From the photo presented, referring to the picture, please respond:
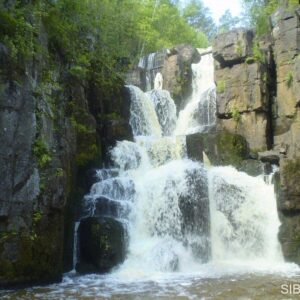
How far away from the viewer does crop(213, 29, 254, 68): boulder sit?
21359 millimetres

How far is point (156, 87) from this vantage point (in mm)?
27047

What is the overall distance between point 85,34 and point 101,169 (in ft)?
20.1

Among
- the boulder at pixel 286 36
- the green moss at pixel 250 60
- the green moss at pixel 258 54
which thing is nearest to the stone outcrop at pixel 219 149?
the green moss at pixel 250 60

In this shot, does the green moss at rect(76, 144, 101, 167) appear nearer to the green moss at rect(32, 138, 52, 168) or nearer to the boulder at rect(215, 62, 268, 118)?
the green moss at rect(32, 138, 52, 168)

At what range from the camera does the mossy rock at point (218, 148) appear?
18578 millimetres

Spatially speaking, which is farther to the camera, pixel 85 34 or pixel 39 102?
pixel 85 34

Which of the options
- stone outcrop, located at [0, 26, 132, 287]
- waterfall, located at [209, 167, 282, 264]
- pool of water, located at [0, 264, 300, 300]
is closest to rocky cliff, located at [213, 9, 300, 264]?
waterfall, located at [209, 167, 282, 264]

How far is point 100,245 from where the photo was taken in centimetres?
1270

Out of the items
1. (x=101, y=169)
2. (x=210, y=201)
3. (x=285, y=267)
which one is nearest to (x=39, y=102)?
(x=101, y=169)

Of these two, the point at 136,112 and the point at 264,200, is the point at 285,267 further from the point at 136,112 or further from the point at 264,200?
the point at 136,112

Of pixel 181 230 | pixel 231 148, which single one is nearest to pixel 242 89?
pixel 231 148

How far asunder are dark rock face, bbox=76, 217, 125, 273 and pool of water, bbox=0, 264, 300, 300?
1.55 ft

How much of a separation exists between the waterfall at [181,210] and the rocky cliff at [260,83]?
314 cm

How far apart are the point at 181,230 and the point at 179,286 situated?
391 cm
